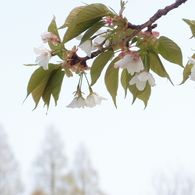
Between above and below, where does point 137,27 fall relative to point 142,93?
above

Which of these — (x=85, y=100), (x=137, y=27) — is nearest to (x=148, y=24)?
(x=137, y=27)

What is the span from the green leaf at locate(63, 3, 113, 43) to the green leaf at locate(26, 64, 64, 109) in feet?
0.28

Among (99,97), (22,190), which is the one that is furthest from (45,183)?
(99,97)

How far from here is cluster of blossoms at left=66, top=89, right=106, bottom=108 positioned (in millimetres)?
799

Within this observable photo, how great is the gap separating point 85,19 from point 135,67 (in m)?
0.10

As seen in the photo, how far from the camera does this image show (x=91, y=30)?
2.08 feet

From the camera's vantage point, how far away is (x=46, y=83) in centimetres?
72

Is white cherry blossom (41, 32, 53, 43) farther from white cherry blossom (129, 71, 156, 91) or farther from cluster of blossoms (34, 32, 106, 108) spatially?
white cherry blossom (129, 71, 156, 91)

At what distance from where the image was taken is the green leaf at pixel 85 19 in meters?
0.62

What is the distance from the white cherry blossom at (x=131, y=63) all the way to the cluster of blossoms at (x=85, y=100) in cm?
15

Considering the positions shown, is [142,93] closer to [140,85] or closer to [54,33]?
[140,85]

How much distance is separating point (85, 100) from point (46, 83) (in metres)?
0.11

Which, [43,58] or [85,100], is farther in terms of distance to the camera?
[85,100]

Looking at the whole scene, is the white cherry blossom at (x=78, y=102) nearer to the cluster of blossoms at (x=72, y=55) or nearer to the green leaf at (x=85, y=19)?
the cluster of blossoms at (x=72, y=55)
